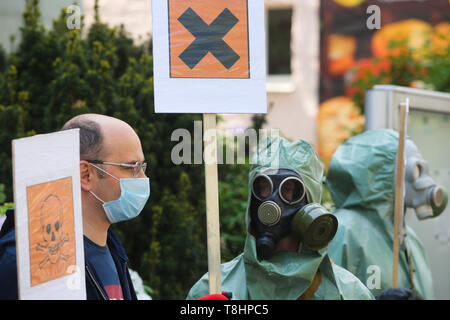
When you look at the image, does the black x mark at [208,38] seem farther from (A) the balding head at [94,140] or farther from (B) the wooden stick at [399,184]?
(B) the wooden stick at [399,184]

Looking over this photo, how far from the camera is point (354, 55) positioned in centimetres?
1079

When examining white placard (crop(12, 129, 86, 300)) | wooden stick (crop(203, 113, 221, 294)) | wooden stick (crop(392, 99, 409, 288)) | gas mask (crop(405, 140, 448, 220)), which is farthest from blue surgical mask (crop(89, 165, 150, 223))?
gas mask (crop(405, 140, 448, 220))

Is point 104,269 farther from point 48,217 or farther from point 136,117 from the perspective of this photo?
point 136,117

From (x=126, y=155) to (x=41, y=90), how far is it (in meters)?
2.56

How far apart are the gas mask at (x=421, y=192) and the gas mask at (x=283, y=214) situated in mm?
1209

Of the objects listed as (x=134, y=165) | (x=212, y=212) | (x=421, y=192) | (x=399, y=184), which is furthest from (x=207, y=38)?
(x=421, y=192)

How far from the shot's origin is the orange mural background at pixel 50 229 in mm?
1844

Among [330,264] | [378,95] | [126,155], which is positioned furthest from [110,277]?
[378,95]

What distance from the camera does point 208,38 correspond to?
100 inches

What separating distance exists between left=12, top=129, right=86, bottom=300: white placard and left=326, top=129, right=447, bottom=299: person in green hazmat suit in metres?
2.10

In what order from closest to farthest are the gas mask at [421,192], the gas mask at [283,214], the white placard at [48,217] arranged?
the white placard at [48,217], the gas mask at [283,214], the gas mask at [421,192]

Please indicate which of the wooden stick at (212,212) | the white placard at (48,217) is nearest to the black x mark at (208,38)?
the wooden stick at (212,212)
